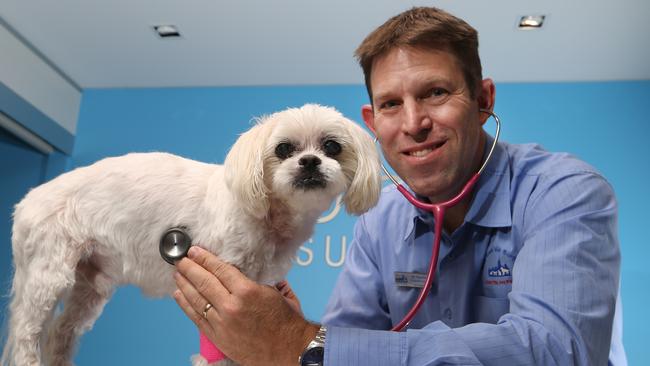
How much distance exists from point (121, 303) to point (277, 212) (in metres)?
2.15

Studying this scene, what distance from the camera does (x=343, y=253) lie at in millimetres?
3088

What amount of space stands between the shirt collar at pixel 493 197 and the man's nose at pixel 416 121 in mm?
204

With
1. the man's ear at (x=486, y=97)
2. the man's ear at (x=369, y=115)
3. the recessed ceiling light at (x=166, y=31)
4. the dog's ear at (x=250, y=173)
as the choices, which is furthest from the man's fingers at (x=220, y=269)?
the recessed ceiling light at (x=166, y=31)

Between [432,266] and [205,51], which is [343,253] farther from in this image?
[432,266]

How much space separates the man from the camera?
3.23 ft

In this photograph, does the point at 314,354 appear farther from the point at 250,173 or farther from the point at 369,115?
the point at 369,115

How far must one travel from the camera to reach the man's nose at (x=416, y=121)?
4.29ft

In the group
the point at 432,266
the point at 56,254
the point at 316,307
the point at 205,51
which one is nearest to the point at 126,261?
the point at 56,254

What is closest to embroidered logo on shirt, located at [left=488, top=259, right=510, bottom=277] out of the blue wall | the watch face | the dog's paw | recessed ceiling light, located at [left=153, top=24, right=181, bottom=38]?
the watch face

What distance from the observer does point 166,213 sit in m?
1.22

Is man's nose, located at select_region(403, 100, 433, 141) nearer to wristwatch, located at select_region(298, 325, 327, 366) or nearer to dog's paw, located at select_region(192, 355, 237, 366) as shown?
wristwatch, located at select_region(298, 325, 327, 366)

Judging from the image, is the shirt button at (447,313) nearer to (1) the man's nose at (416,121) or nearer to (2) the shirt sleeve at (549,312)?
(2) the shirt sleeve at (549,312)

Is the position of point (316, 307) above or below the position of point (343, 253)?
below

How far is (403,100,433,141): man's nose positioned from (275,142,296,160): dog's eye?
11.5 inches
